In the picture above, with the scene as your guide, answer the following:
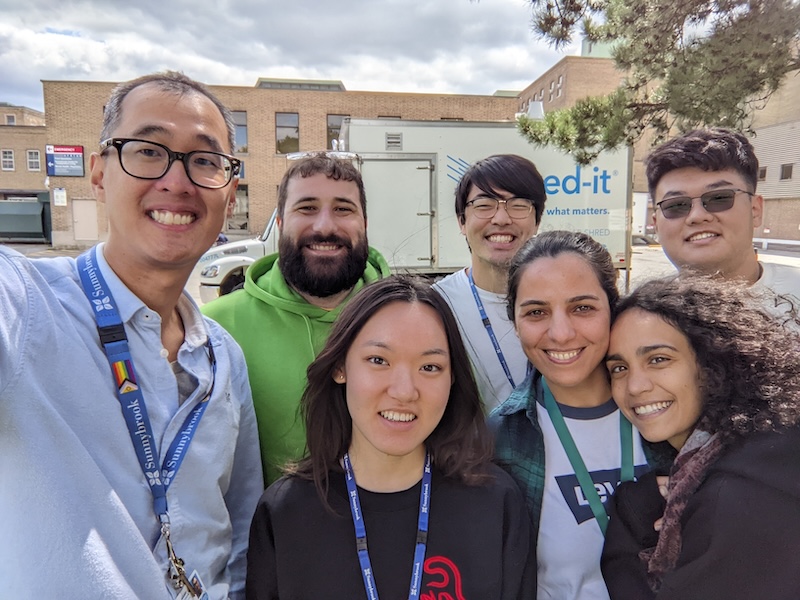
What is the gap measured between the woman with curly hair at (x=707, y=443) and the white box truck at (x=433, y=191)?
306 inches

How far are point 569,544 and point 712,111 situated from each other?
4522 millimetres

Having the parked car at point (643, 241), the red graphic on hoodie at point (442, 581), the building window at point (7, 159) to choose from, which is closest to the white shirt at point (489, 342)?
the red graphic on hoodie at point (442, 581)

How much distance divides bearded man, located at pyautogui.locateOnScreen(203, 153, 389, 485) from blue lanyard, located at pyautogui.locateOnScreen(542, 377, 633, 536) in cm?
104

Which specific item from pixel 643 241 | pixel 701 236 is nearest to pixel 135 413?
pixel 701 236

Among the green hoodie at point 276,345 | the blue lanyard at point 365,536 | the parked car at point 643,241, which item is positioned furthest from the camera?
the parked car at point 643,241

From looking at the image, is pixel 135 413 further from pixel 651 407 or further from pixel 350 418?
pixel 651 407

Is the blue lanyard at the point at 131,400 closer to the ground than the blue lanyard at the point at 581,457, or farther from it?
farther from it

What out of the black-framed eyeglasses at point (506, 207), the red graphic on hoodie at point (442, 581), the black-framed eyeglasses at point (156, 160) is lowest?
the red graphic on hoodie at point (442, 581)

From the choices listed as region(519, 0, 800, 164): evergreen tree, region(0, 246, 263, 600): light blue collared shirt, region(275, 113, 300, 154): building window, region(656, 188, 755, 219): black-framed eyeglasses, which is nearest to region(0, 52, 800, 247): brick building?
region(275, 113, 300, 154): building window

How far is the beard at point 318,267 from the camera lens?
8.08 feet

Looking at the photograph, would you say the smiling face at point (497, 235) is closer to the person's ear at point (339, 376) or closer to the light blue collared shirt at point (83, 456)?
the person's ear at point (339, 376)

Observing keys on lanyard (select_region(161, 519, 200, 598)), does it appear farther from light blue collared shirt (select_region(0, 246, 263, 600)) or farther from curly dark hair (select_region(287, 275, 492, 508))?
curly dark hair (select_region(287, 275, 492, 508))

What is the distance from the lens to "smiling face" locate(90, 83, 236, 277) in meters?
1.59

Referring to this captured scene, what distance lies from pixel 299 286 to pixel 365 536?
1.27 m
